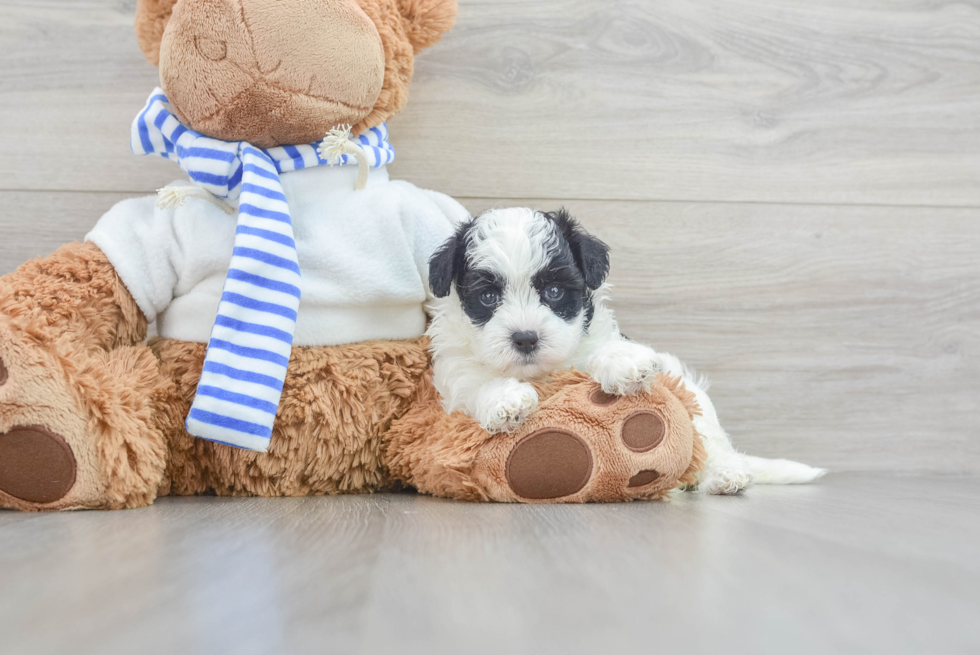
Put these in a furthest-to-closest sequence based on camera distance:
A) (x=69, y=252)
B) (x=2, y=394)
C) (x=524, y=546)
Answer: (x=69, y=252) → (x=2, y=394) → (x=524, y=546)

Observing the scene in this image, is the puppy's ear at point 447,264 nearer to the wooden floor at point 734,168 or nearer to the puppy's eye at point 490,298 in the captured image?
the puppy's eye at point 490,298

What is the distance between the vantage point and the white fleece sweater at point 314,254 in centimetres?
120

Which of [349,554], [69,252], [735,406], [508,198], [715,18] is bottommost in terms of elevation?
[735,406]

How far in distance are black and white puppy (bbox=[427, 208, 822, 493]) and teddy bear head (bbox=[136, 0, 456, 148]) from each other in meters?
0.30

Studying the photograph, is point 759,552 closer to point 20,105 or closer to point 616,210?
point 616,210

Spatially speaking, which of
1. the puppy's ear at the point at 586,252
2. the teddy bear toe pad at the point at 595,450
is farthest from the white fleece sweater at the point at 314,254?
the teddy bear toe pad at the point at 595,450

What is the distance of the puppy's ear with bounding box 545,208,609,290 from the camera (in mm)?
1104

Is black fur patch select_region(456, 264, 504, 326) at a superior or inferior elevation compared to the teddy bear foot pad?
superior

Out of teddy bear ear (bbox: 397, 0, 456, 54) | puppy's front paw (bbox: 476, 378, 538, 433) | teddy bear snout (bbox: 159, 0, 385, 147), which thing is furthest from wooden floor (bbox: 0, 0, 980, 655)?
puppy's front paw (bbox: 476, 378, 538, 433)

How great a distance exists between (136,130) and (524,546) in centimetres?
95

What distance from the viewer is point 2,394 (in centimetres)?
96

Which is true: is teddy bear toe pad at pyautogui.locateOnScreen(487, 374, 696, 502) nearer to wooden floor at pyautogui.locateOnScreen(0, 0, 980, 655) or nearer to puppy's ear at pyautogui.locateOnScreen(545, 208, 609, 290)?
puppy's ear at pyautogui.locateOnScreen(545, 208, 609, 290)

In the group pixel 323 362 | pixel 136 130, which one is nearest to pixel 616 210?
pixel 323 362

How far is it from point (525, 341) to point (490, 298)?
0.29 feet
